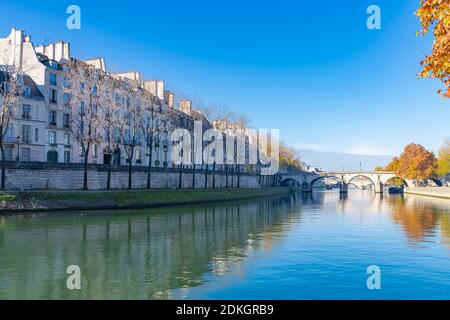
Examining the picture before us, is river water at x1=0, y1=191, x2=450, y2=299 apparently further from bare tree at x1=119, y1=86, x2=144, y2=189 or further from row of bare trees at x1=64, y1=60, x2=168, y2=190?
bare tree at x1=119, y1=86, x2=144, y2=189

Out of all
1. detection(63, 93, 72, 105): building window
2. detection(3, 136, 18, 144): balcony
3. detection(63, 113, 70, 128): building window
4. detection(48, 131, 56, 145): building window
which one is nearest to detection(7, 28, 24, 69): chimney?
detection(63, 93, 72, 105): building window

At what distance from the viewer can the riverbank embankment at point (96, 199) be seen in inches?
1816

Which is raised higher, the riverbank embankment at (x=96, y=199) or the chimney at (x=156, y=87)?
the chimney at (x=156, y=87)

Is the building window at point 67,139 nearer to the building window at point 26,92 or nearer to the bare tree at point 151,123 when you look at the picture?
the building window at point 26,92

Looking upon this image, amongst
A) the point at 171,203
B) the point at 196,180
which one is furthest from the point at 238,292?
the point at 196,180

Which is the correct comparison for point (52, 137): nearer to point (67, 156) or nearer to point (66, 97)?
point (67, 156)

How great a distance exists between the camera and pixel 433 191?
118m

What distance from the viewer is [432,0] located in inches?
595

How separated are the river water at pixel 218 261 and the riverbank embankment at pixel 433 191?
76.9m

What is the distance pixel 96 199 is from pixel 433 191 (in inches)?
3825

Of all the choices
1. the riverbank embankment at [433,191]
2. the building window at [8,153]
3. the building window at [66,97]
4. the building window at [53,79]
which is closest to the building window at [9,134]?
the building window at [8,153]

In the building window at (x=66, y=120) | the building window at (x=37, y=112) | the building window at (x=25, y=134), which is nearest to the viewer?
the building window at (x=25, y=134)
